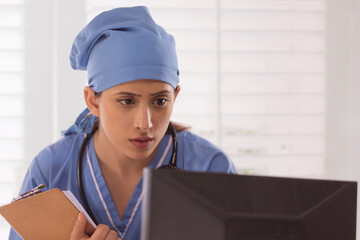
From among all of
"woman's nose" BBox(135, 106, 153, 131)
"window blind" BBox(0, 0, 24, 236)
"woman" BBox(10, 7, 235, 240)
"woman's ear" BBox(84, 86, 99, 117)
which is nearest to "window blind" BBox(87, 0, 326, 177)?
"window blind" BBox(0, 0, 24, 236)

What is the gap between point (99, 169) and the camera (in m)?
1.47

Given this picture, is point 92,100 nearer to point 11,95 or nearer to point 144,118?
point 144,118

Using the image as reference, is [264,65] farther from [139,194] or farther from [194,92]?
[139,194]

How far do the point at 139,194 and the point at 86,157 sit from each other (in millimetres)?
240

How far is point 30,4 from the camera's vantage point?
7.00ft

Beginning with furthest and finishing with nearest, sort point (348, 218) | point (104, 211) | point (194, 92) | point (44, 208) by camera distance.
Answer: point (194, 92) → point (104, 211) → point (44, 208) → point (348, 218)

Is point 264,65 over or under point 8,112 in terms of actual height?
over

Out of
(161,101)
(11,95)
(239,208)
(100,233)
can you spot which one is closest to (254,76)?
(161,101)

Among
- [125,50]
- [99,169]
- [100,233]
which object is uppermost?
[125,50]

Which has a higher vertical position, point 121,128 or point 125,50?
point 125,50

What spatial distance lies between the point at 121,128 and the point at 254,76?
49.9 inches

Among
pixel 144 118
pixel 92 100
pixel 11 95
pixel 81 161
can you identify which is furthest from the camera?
pixel 11 95

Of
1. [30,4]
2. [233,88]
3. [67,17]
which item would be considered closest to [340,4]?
[233,88]

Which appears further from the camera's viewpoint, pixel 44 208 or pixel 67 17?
pixel 67 17
